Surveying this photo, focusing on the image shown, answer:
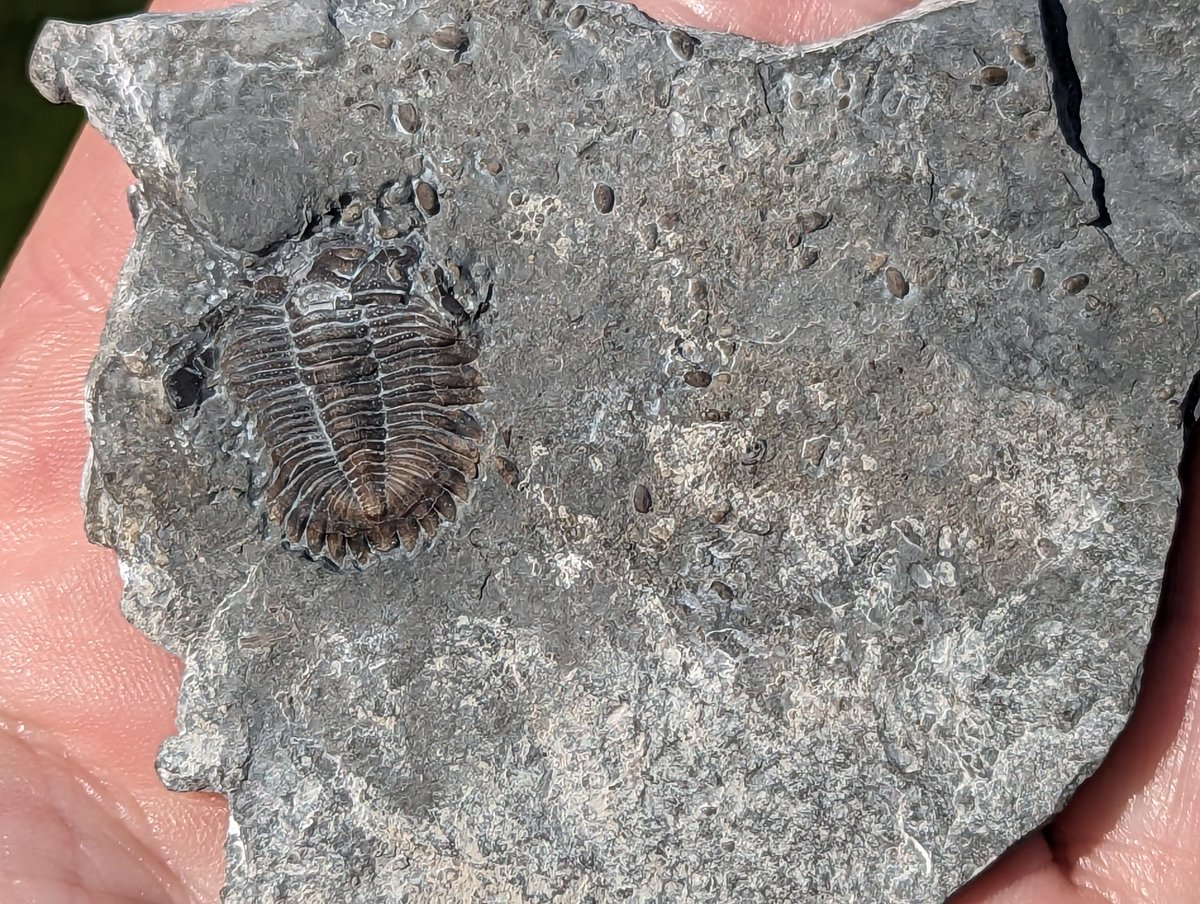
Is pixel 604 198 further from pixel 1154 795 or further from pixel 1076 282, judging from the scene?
pixel 1154 795

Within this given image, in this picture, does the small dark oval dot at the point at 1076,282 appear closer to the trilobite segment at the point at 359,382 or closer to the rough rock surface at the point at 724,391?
the rough rock surface at the point at 724,391

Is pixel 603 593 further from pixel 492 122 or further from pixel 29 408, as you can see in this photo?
pixel 29 408

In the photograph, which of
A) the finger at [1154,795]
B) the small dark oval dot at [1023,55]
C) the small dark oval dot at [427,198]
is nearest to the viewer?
the small dark oval dot at [1023,55]

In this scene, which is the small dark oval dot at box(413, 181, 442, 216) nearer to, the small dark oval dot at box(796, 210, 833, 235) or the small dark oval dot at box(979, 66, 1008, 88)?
the small dark oval dot at box(796, 210, 833, 235)

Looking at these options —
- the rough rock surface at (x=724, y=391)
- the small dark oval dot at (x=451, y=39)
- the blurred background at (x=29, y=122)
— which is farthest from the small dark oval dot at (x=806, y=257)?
the blurred background at (x=29, y=122)

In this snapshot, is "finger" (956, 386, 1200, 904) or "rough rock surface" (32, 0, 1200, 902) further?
"finger" (956, 386, 1200, 904)

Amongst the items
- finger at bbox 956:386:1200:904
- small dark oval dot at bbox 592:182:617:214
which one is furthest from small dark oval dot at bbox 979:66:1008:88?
finger at bbox 956:386:1200:904
